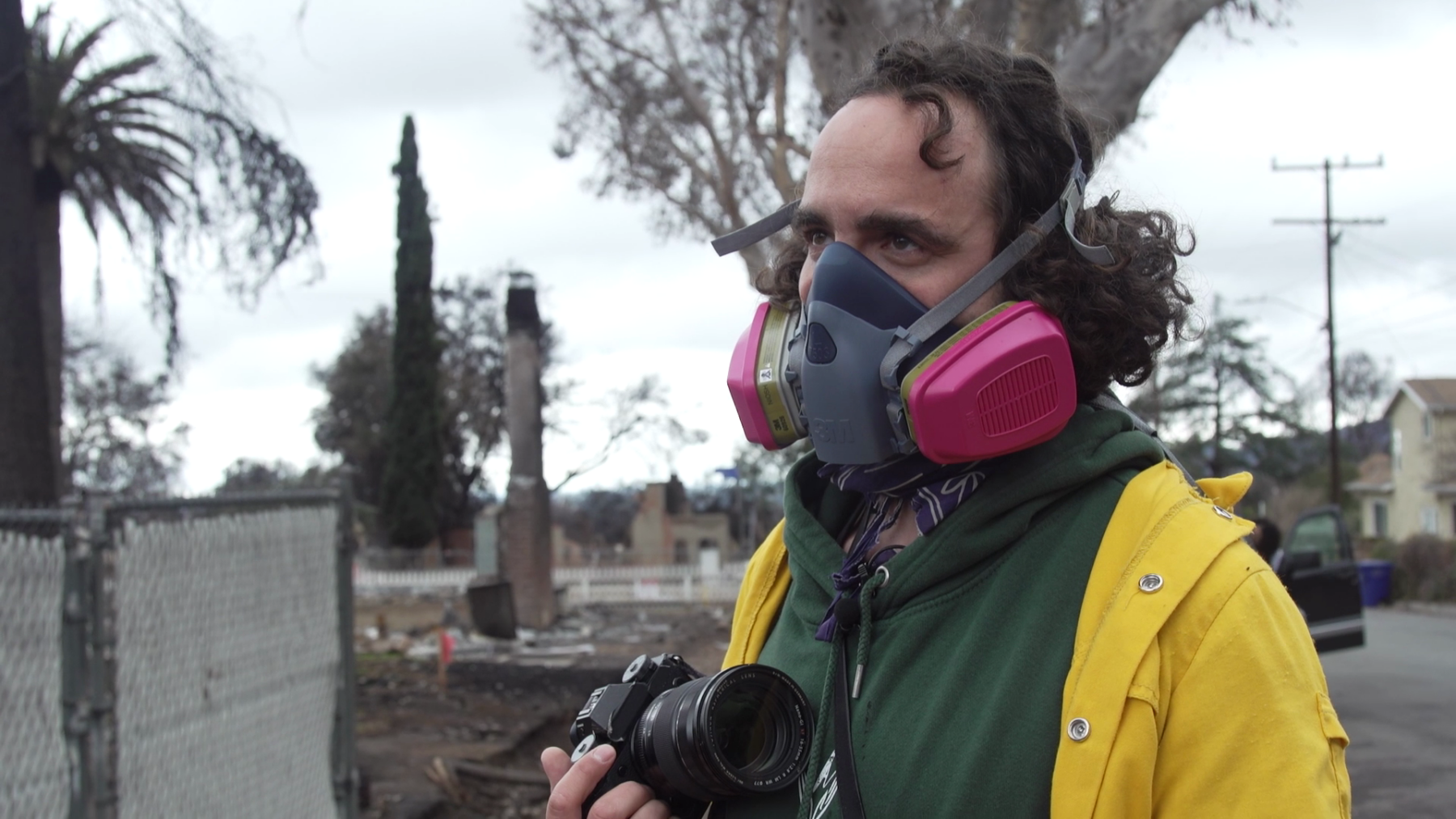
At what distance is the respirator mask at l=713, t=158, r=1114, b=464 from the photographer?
146 cm

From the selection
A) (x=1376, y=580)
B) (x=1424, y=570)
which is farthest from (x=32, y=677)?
(x=1424, y=570)

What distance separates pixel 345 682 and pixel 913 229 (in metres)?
4.76

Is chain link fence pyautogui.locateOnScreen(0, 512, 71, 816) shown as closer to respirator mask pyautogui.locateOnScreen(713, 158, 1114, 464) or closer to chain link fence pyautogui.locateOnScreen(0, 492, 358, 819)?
chain link fence pyautogui.locateOnScreen(0, 492, 358, 819)

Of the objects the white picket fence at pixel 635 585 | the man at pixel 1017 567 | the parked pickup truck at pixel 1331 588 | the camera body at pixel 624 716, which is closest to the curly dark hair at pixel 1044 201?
the man at pixel 1017 567

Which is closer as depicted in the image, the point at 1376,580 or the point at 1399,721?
the point at 1399,721

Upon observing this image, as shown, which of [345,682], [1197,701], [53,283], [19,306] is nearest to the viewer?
[1197,701]

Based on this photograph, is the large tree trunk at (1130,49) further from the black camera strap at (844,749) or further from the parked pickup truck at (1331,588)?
the black camera strap at (844,749)

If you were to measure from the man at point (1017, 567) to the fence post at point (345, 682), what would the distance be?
4.29 meters

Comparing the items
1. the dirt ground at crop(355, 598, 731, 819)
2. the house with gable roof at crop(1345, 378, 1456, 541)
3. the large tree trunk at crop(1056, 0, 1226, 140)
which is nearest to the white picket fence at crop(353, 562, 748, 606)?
the dirt ground at crop(355, 598, 731, 819)

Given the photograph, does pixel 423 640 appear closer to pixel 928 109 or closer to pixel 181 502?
pixel 181 502

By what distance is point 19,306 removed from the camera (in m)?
5.96

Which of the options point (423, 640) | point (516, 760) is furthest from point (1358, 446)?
point (516, 760)

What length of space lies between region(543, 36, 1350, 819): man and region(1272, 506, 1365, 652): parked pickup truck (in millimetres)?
9958

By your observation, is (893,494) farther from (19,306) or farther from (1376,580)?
(1376,580)
